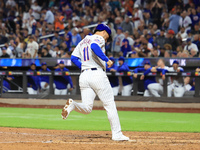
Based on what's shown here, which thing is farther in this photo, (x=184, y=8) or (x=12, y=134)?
(x=184, y=8)

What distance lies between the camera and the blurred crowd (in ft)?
52.6

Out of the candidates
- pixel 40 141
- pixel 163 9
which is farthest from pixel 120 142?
pixel 163 9

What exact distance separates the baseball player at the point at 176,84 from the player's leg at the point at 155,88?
1.04 ft

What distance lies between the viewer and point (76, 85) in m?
15.5

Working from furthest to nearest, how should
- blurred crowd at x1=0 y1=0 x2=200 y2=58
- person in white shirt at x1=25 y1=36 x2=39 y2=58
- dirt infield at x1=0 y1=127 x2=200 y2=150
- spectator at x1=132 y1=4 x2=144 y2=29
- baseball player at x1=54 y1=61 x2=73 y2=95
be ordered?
spectator at x1=132 y1=4 x2=144 y2=29 → person in white shirt at x1=25 y1=36 x2=39 y2=58 → blurred crowd at x1=0 y1=0 x2=200 y2=58 → baseball player at x1=54 y1=61 x2=73 y2=95 → dirt infield at x1=0 y1=127 x2=200 y2=150

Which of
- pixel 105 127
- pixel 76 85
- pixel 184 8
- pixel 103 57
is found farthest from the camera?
pixel 184 8

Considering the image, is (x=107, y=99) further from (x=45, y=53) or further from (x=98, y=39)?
(x=45, y=53)

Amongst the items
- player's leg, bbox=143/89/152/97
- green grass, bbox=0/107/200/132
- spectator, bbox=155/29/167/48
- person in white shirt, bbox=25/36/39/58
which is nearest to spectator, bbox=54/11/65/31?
person in white shirt, bbox=25/36/39/58

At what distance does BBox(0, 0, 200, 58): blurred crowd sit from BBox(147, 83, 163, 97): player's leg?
4.41 ft

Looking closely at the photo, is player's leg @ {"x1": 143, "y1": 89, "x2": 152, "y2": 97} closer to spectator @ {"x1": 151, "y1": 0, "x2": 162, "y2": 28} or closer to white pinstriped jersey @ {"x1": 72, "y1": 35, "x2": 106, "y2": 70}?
spectator @ {"x1": 151, "y1": 0, "x2": 162, "y2": 28}

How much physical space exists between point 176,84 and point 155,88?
0.78m

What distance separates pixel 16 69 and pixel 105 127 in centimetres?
897

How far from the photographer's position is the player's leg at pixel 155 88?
14547 millimetres

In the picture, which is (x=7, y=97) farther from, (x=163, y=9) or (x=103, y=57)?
(x=103, y=57)
